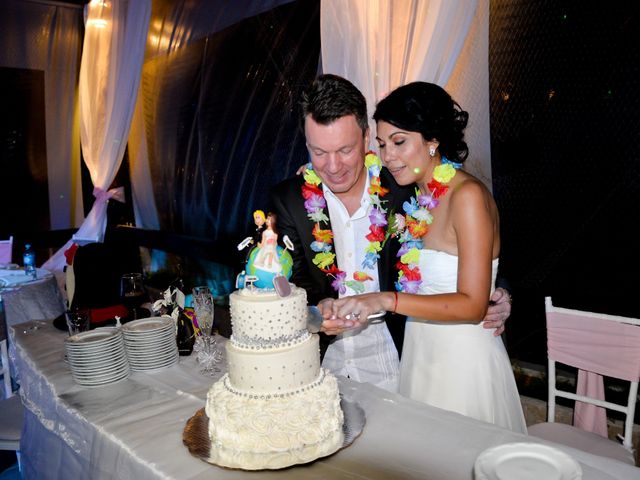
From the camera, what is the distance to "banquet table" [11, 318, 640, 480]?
128 cm

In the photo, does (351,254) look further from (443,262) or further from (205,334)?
(205,334)

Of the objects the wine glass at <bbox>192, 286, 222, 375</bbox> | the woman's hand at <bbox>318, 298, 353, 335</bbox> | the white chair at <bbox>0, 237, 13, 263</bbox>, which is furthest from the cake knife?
the white chair at <bbox>0, 237, 13, 263</bbox>

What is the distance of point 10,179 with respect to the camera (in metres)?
6.36

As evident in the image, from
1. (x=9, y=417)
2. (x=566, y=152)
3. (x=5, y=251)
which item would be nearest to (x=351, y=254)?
(x=566, y=152)

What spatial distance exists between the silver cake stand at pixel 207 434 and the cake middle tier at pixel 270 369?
→ 18 cm

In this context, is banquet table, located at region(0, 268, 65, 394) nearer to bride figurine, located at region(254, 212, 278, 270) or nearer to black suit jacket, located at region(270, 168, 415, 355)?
black suit jacket, located at region(270, 168, 415, 355)

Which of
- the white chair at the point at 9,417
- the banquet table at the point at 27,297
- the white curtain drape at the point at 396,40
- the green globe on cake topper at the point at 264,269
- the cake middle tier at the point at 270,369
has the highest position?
the white curtain drape at the point at 396,40

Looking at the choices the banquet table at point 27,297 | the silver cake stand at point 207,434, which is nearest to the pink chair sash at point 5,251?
the banquet table at point 27,297

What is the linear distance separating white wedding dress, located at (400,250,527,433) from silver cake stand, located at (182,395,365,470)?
0.58m

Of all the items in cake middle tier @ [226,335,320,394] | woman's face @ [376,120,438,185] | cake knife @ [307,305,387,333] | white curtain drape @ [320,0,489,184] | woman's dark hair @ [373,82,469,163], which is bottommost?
cake middle tier @ [226,335,320,394]

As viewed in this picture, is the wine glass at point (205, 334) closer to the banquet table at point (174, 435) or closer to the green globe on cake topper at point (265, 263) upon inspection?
the banquet table at point (174, 435)

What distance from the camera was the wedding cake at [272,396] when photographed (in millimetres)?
1343

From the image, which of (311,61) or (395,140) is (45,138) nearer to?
(311,61)

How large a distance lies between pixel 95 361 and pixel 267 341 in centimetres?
89
